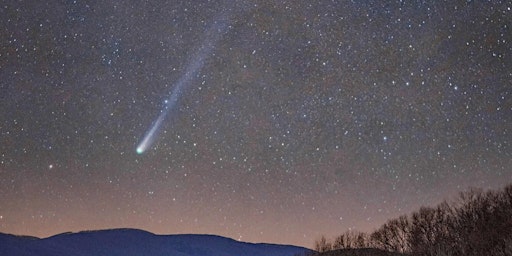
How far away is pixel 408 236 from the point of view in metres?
66.4

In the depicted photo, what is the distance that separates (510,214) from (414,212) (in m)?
22.0

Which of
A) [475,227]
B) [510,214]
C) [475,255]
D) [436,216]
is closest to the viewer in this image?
[475,255]

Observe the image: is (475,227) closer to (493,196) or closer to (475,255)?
(493,196)

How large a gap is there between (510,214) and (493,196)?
5.29 metres

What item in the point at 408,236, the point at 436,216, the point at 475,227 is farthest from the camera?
the point at 408,236

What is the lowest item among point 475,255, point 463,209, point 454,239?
point 475,255

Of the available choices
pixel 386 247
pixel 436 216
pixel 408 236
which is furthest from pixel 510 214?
pixel 386 247

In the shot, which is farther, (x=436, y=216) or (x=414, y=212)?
(x=414, y=212)

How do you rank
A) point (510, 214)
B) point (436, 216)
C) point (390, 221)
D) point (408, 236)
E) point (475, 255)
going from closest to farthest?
point (475, 255)
point (510, 214)
point (436, 216)
point (408, 236)
point (390, 221)

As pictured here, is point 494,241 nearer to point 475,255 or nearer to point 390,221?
point 475,255

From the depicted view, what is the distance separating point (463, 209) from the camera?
178ft

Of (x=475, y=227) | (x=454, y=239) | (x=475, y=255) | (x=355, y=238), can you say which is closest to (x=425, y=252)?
(x=454, y=239)

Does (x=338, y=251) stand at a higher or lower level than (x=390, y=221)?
lower

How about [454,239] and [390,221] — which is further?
[390,221]
